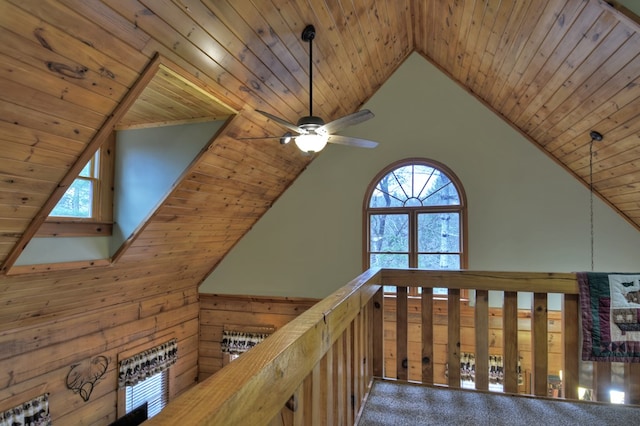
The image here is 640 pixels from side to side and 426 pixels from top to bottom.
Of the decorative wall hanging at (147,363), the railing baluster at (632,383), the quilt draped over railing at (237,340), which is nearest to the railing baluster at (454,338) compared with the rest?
the railing baluster at (632,383)

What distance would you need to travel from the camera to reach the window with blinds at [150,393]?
176 inches

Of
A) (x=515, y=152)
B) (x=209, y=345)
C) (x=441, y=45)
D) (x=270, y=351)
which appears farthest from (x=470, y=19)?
(x=209, y=345)

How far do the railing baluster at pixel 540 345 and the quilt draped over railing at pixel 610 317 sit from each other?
0.60ft

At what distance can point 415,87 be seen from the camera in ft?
14.9

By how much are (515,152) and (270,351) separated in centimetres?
439

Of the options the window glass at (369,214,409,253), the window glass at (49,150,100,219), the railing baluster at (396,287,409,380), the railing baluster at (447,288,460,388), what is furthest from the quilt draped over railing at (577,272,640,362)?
the window glass at (49,150,100,219)

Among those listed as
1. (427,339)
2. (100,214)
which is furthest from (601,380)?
(100,214)

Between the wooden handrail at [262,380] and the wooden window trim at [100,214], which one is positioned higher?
the wooden window trim at [100,214]

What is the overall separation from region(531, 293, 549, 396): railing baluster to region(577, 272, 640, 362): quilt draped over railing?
0.18 meters

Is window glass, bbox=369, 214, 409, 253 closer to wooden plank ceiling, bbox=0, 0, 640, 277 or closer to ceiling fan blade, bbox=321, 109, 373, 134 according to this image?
wooden plank ceiling, bbox=0, 0, 640, 277

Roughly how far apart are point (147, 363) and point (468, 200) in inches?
181

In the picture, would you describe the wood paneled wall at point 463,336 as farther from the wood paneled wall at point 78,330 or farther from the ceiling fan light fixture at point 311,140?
the wood paneled wall at point 78,330

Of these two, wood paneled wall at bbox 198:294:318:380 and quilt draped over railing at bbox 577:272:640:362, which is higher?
quilt draped over railing at bbox 577:272:640:362

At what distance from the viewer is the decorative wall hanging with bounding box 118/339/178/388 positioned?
4262 millimetres
